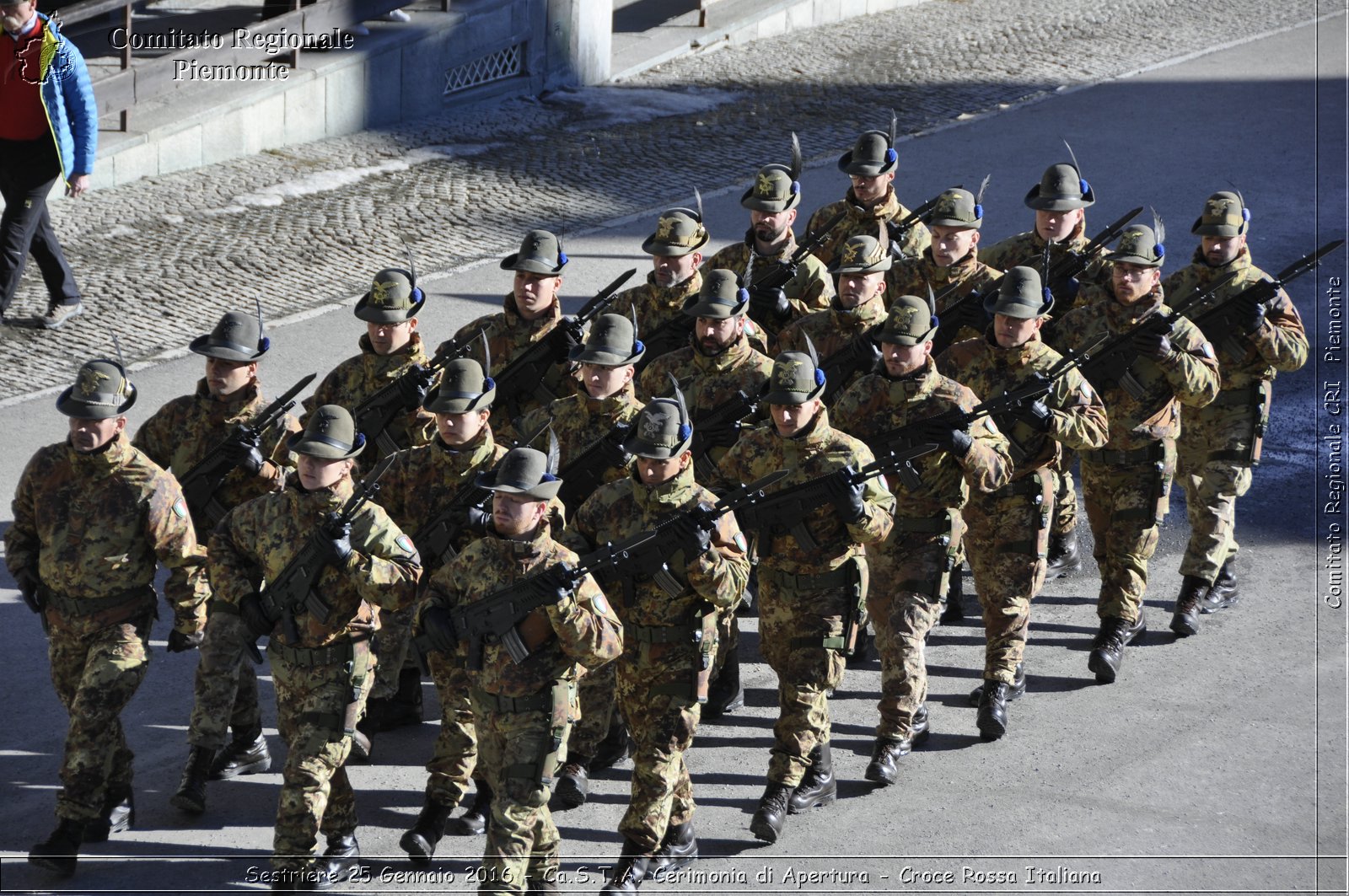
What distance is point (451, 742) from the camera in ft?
25.0

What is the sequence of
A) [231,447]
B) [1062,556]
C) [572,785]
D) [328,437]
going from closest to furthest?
[328,437] < [572,785] < [231,447] < [1062,556]

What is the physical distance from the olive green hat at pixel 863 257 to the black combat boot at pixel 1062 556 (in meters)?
1.99

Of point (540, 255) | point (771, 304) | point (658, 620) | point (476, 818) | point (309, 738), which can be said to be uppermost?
point (540, 255)

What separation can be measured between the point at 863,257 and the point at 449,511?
3.36 metres

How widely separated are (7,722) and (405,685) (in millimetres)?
1956

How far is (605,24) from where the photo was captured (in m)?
19.6

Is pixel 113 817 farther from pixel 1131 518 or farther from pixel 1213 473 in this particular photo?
pixel 1213 473

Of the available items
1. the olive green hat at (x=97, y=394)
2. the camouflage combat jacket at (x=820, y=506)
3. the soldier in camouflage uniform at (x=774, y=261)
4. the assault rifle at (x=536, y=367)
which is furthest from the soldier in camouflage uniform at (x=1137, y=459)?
the olive green hat at (x=97, y=394)

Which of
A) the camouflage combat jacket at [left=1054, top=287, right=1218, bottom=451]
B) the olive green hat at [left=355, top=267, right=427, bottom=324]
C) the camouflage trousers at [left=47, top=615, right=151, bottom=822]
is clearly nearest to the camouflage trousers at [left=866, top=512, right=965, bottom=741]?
the camouflage combat jacket at [left=1054, top=287, right=1218, bottom=451]

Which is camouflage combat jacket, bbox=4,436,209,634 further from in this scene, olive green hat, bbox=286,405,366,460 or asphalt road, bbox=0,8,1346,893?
asphalt road, bbox=0,8,1346,893

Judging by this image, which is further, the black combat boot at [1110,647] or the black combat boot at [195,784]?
the black combat boot at [1110,647]

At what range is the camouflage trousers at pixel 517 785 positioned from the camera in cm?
674

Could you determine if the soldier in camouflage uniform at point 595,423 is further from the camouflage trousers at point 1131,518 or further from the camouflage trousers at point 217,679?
the camouflage trousers at point 1131,518

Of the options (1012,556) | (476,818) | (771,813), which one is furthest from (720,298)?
(476,818)
